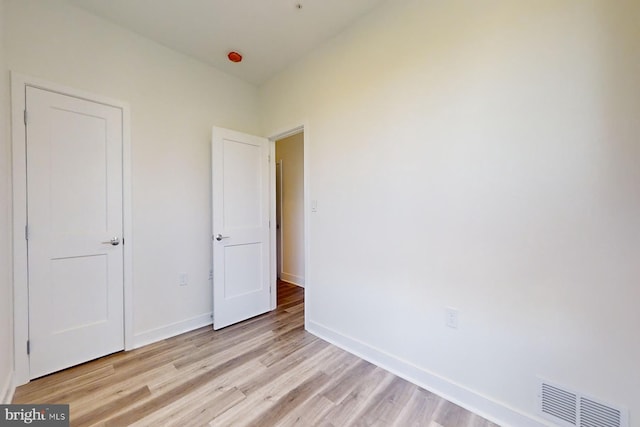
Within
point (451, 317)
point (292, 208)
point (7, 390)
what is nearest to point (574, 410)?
point (451, 317)

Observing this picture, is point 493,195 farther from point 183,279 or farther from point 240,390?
point 183,279

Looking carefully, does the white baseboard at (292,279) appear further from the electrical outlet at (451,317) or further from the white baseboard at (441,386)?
the electrical outlet at (451,317)

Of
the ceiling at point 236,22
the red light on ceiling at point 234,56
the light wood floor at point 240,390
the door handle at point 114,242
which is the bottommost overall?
the light wood floor at point 240,390

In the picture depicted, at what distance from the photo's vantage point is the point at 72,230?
6.37 ft

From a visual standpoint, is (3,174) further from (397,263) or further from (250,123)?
(397,263)

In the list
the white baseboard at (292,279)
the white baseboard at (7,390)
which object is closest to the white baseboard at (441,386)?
the white baseboard at (292,279)

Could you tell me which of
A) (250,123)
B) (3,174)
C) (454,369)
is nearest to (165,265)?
(3,174)

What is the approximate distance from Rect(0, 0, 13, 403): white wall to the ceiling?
0.77 metres

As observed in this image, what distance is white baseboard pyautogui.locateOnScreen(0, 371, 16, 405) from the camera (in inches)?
57.9

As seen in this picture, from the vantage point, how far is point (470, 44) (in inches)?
60.3

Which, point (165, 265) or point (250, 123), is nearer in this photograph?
point (165, 265)

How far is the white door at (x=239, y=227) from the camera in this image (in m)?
2.59

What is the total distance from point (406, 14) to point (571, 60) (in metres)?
1.09

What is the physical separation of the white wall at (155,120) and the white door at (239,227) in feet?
0.70
